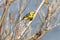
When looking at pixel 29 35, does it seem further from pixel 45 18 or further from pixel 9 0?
pixel 9 0

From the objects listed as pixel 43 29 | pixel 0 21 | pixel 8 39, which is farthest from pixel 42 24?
pixel 0 21

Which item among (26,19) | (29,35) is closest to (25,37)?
(29,35)

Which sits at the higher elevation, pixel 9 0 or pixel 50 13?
pixel 9 0

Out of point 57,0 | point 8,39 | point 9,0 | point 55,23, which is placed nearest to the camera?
point 9,0

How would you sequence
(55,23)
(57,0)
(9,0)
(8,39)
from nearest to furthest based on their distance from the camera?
(9,0) < (8,39) < (57,0) < (55,23)

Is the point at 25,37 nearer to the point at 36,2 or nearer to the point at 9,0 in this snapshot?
the point at 36,2

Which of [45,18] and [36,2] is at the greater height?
[36,2]

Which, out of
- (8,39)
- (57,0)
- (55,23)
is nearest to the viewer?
(8,39)

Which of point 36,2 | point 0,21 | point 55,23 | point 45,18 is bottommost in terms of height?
point 55,23

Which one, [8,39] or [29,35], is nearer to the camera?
[8,39]
